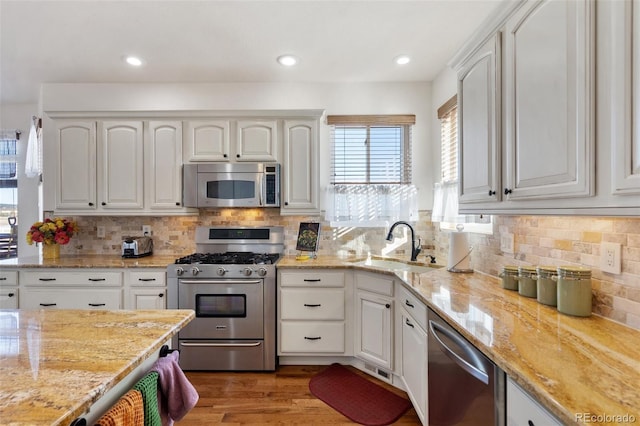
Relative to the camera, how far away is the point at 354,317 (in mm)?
2566

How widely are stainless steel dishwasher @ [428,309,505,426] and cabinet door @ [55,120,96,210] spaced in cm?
320

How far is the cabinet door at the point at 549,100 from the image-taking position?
3.16 feet

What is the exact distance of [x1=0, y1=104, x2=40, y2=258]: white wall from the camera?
3.54 m

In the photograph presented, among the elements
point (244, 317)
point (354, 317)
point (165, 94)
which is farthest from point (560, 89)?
point (165, 94)

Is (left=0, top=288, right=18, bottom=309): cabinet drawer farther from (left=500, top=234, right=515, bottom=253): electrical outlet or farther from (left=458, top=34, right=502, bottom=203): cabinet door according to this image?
(left=500, top=234, right=515, bottom=253): electrical outlet

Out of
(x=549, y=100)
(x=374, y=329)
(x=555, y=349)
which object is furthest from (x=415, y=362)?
(x=549, y=100)

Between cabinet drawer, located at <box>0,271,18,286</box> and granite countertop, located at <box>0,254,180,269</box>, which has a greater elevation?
granite countertop, located at <box>0,254,180,269</box>

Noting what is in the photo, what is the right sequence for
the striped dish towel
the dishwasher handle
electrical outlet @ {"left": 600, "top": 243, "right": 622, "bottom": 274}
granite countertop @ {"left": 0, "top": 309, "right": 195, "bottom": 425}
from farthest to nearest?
electrical outlet @ {"left": 600, "top": 243, "right": 622, "bottom": 274} < the dishwasher handle < the striped dish towel < granite countertop @ {"left": 0, "top": 309, "right": 195, "bottom": 425}

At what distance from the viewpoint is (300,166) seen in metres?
2.88

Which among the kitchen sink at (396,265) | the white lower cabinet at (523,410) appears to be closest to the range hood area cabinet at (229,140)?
the kitchen sink at (396,265)

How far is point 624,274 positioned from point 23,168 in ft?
17.4

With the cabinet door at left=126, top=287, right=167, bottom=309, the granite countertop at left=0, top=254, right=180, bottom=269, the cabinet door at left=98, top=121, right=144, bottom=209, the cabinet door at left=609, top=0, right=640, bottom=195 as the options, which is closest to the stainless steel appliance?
the granite countertop at left=0, top=254, right=180, bottom=269

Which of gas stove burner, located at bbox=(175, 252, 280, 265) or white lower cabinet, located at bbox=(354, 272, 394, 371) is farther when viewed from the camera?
gas stove burner, located at bbox=(175, 252, 280, 265)

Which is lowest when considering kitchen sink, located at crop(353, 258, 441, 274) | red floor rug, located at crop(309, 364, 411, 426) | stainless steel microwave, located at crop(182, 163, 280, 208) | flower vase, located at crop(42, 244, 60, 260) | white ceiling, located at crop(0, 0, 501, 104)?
red floor rug, located at crop(309, 364, 411, 426)
